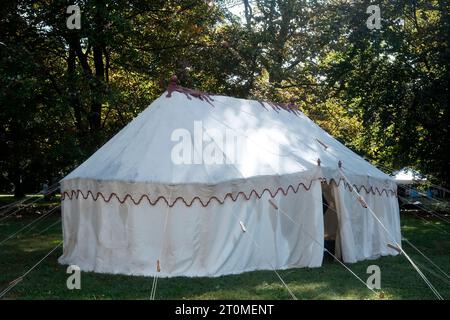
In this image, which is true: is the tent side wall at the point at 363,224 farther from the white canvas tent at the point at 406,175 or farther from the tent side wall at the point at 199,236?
the white canvas tent at the point at 406,175

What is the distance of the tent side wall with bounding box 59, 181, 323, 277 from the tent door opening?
2.92ft

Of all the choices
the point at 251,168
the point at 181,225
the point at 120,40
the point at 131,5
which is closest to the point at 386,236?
the point at 251,168

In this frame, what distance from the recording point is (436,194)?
112 ft

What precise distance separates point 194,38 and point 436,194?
21.0m

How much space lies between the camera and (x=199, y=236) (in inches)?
335

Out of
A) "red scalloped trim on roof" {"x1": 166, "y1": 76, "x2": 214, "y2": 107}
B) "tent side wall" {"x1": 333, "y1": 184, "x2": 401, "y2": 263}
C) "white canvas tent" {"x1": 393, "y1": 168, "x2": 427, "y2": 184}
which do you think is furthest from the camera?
"white canvas tent" {"x1": 393, "y1": 168, "x2": 427, "y2": 184}

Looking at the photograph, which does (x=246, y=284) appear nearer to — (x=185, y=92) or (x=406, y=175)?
(x=185, y=92)

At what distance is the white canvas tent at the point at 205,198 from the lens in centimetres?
850

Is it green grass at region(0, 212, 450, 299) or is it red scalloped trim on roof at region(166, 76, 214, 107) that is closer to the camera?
green grass at region(0, 212, 450, 299)

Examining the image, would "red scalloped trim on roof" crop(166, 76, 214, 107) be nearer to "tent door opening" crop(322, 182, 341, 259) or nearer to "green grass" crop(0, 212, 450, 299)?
"tent door opening" crop(322, 182, 341, 259)

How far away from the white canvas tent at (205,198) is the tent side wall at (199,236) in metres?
0.02

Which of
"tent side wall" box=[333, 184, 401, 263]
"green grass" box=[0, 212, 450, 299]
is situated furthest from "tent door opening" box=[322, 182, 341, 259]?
"green grass" box=[0, 212, 450, 299]

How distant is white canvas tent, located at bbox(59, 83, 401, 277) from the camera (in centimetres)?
850

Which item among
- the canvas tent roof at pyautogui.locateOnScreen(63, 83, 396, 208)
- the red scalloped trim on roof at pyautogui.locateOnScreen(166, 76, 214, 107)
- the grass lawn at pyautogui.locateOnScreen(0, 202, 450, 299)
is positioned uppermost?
the red scalloped trim on roof at pyautogui.locateOnScreen(166, 76, 214, 107)
